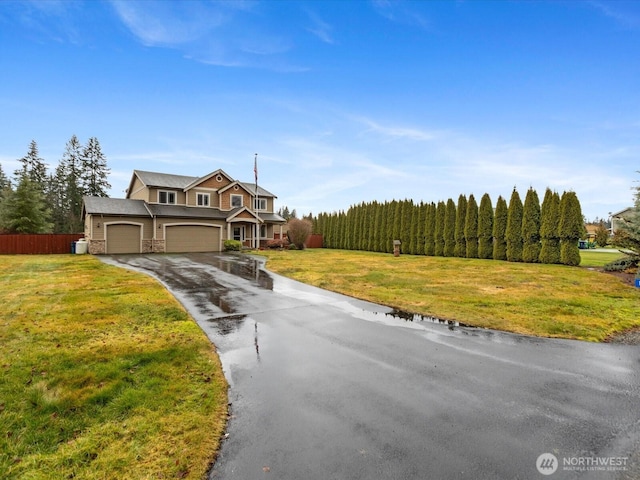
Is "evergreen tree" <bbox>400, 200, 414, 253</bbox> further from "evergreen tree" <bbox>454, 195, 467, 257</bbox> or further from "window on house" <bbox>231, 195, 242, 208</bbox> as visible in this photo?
"window on house" <bbox>231, 195, 242, 208</bbox>

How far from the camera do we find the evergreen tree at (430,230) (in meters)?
25.4

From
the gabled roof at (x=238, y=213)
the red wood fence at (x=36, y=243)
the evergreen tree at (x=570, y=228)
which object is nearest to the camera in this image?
the evergreen tree at (x=570, y=228)

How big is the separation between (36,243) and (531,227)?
36.2 metres

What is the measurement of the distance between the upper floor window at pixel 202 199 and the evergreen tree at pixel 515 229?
24.6m

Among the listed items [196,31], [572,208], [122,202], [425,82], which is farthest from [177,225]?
[572,208]

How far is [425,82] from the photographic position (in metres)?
19.5

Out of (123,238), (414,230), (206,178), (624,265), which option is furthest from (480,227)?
(123,238)

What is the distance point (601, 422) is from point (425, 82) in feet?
69.0

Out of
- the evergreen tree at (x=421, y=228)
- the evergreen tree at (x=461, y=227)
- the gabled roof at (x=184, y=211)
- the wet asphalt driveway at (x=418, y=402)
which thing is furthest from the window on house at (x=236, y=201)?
the wet asphalt driveway at (x=418, y=402)

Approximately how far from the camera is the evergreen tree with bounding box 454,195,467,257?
23.0m

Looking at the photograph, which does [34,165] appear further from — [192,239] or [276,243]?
[276,243]

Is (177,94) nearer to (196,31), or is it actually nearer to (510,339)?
(196,31)

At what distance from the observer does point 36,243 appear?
75.7ft

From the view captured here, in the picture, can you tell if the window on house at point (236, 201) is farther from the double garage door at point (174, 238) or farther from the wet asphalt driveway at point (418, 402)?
the wet asphalt driveway at point (418, 402)
